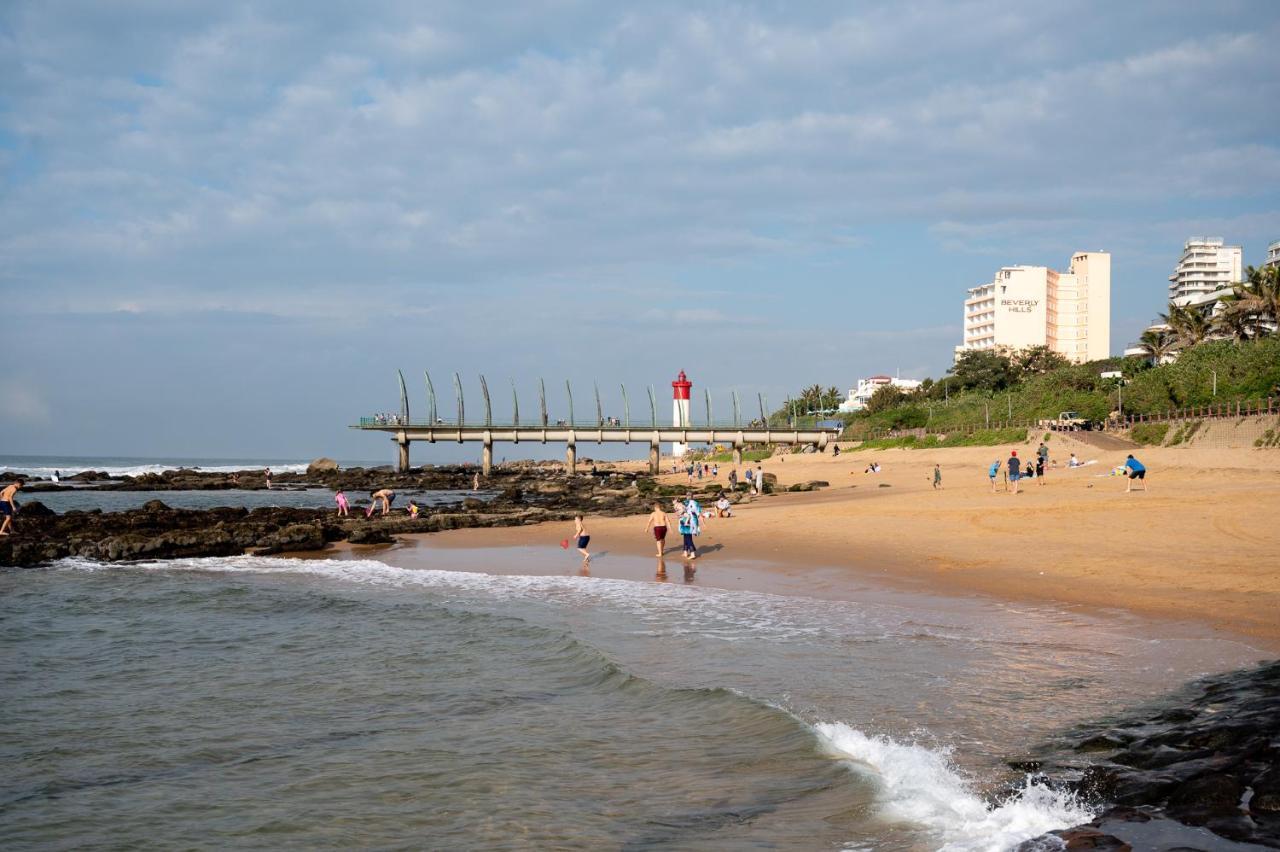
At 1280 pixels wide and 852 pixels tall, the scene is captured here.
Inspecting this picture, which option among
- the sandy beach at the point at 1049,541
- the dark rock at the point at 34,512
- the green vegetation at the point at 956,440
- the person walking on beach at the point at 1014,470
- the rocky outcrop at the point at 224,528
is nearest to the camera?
the sandy beach at the point at 1049,541

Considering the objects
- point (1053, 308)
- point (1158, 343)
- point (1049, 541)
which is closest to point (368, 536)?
point (1049, 541)

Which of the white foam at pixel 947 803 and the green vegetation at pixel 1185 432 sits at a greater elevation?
the green vegetation at pixel 1185 432

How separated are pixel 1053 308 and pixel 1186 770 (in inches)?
5274

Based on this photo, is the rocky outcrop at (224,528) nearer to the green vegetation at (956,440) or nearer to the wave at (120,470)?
the green vegetation at (956,440)

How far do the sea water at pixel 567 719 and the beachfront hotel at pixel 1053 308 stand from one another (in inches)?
4624

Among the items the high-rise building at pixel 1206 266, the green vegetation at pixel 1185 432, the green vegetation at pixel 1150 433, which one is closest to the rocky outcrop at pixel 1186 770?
the green vegetation at pixel 1185 432

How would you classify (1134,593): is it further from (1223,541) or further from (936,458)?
(936,458)

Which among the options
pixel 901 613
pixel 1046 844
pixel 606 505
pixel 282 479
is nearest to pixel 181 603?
pixel 901 613

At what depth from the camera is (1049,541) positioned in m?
19.7

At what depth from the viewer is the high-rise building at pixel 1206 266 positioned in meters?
128

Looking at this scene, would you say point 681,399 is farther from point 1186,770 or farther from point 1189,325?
point 1186,770

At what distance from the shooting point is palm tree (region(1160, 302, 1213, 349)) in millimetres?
75188

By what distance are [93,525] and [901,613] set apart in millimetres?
27586

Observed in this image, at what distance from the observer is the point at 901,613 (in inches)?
559
